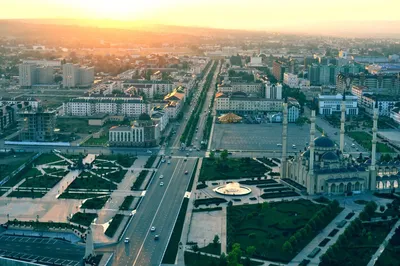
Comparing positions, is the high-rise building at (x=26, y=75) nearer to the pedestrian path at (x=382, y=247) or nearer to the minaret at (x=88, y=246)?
the minaret at (x=88, y=246)

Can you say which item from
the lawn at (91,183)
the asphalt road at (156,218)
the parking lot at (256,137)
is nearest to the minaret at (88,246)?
the asphalt road at (156,218)

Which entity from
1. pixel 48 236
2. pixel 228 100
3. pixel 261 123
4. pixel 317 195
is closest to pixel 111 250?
pixel 48 236

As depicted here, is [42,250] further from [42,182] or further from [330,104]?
[330,104]

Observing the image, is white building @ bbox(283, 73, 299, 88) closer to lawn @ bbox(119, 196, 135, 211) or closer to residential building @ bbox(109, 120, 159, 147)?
residential building @ bbox(109, 120, 159, 147)

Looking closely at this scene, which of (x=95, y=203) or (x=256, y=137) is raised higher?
(x=256, y=137)

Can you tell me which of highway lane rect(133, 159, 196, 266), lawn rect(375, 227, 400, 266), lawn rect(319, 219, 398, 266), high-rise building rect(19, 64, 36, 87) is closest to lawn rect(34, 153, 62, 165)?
highway lane rect(133, 159, 196, 266)

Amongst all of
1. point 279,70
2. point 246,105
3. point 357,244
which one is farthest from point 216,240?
point 279,70

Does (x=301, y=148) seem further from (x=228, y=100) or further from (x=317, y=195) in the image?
(x=228, y=100)
